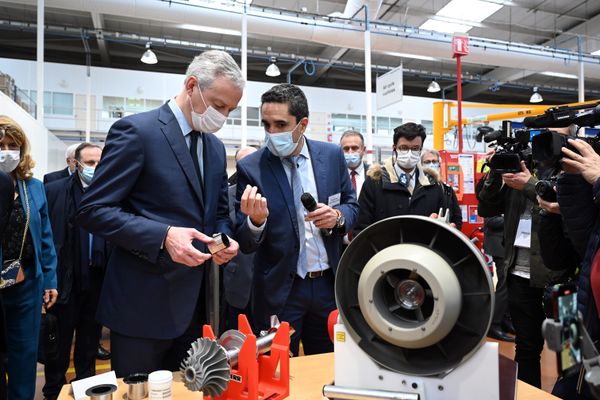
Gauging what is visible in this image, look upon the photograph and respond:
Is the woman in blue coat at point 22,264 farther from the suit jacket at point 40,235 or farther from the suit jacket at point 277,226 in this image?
the suit jacket at point 277,226

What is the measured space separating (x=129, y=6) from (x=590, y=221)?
609cm

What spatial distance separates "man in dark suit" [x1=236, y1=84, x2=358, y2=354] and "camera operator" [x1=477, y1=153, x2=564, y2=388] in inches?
37.9

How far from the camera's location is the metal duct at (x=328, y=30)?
594 centimetres

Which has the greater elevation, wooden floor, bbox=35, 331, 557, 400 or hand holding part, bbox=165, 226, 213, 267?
hand holding part, bbox=165, 226, 213, 267

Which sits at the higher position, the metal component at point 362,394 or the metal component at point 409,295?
the metal component at point 409,295

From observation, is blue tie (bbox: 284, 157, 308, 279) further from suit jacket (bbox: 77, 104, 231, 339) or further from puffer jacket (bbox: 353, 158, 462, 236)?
puffer jacket (bbox: 353, 158, 462, 236)

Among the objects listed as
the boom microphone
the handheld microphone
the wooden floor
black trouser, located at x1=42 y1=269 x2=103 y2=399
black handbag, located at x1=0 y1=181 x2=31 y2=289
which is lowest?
the wooden floor

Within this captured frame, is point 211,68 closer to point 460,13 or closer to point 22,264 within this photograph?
point 22,264

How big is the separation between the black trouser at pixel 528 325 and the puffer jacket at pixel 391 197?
48cm

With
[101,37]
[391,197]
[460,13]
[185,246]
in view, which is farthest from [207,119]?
[101,37]

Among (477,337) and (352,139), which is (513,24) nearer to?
(352,139)

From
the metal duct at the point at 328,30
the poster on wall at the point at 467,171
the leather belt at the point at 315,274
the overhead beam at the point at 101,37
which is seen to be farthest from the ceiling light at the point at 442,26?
the leather belt at the point at 315,274

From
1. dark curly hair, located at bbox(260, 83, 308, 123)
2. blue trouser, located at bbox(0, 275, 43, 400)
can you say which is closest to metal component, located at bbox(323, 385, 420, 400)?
dark curly hair, located at bbox(260, 83, 308, 123)

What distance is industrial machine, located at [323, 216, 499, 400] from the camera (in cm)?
79
